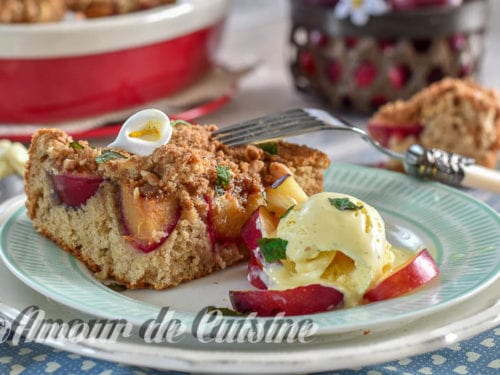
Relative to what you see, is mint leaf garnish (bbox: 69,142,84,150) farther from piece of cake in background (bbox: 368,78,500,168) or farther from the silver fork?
piece of cake in background (bbox: 368,78,500,168)

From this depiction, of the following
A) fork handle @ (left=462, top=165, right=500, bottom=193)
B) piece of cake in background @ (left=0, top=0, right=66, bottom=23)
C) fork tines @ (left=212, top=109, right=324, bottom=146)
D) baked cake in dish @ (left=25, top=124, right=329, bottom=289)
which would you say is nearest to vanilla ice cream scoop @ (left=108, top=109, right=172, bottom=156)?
baked cake in dish @ (left=25, top=124, right=329, bottom=289)

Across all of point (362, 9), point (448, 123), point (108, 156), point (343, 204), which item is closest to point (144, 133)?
point (108, 156)

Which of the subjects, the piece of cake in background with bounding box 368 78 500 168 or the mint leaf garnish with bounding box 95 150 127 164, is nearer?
the mint leaf garnish with bounding box 95 150 127 164

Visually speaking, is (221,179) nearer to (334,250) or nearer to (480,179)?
(334,250)

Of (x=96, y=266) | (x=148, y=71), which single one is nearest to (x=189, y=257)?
(x=96, y=266)

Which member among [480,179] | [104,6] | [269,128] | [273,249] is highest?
[104,6]

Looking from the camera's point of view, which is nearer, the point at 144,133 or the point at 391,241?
the point at 144,133

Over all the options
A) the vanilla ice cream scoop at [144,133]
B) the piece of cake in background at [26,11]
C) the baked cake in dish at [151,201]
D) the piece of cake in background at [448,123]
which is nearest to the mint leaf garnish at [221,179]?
the baked cake in dish at [151,201]
